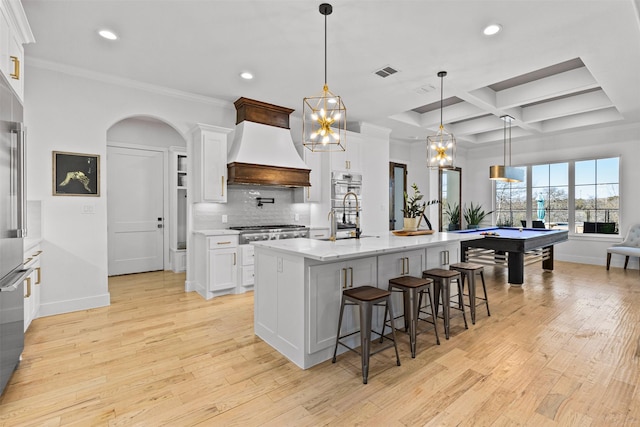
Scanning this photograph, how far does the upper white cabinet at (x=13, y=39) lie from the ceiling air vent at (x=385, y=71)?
3260 millimetres

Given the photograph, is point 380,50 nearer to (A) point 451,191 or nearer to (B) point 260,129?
(B) point 260,129

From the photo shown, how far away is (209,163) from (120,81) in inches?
56.6

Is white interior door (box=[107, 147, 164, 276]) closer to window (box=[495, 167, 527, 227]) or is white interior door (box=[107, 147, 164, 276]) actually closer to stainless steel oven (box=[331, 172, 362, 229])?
stainless steel oven (box=[331, 172, 362, 229])

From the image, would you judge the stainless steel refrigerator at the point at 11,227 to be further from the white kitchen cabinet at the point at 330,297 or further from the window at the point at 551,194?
the window at the point at 551,194

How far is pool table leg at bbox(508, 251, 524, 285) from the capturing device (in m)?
4.84

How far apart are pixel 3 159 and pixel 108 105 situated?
238 centimetres

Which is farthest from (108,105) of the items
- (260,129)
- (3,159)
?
(3,159)

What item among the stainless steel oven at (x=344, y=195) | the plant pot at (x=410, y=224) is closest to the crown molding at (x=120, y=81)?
the stainless steel oven at (x=344, y=195)

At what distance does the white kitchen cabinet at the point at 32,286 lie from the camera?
2.90 m

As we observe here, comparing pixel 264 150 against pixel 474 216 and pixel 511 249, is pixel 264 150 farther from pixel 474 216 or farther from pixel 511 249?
pixel 474 216

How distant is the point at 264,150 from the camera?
15.9 ft

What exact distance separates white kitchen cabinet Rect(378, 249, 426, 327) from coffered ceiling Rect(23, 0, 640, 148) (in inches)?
83.0

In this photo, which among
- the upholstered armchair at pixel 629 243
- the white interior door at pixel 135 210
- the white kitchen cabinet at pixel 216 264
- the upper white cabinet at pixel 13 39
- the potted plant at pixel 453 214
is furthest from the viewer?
the potted plant at pixel 453 214

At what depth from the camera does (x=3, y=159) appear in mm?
2008
